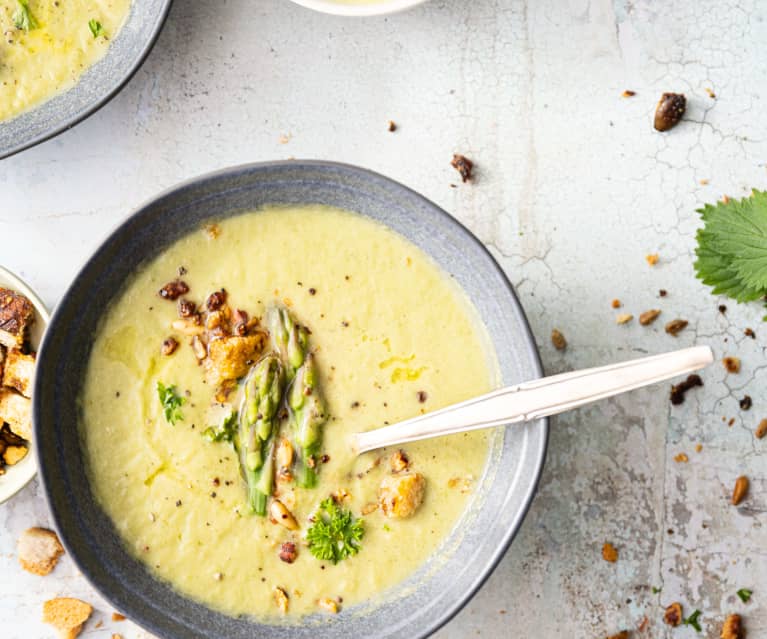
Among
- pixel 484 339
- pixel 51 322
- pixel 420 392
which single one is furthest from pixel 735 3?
pixel 51 322

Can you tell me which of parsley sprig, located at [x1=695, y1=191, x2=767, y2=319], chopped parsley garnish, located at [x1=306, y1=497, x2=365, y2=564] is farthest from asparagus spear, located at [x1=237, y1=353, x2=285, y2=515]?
parsley sprig, located at [x1=695, y1=191, x2=767, y2=319]

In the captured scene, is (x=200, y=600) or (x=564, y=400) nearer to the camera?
(x=564, y=400)

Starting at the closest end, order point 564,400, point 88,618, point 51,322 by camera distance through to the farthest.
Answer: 1. point 564,400
2. point 51,322
3. point 88,618

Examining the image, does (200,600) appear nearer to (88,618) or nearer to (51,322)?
(88,618)

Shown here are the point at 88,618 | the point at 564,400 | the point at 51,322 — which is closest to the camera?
the point at 564,400

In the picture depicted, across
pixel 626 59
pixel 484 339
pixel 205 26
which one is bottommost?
pixel 484 339

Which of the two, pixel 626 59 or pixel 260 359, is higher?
pixel 626 59

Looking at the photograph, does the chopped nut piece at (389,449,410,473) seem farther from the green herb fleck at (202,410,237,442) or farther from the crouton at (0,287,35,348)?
the crouton at (0,287,35,348)

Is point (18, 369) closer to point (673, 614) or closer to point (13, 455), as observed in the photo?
point (13, 455)
